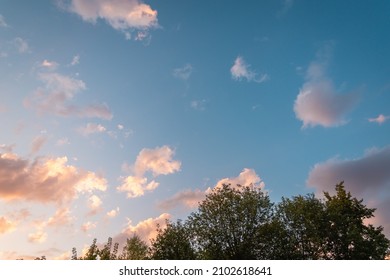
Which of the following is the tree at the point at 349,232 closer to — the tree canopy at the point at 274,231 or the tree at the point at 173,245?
the tree canopy at the point at 274,231

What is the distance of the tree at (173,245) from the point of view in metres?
77.8

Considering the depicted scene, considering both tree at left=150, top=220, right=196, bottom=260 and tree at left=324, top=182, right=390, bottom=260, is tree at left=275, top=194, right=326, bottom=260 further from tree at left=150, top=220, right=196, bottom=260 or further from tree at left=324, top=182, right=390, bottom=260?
tree at left=150, top=220, right=196, bottom=260

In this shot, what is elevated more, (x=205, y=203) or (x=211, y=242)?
(x=205, y=203)

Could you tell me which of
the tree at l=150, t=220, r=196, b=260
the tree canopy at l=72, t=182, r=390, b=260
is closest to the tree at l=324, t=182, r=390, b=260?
the tree canopy at l=72, t=182, r=390, b=260

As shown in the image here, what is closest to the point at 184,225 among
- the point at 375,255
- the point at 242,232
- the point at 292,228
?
the point at 242,232

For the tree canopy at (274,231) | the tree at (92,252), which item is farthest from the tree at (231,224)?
the tree at (92,252)

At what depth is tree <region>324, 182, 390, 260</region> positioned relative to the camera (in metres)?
63.9

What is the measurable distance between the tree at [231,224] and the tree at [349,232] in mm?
12877

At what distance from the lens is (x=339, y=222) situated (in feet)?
226

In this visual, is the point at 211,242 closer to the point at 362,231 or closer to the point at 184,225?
the point at 184,225

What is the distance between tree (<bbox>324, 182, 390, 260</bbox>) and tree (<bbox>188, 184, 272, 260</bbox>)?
42.2ft

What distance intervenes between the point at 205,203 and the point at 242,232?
10344 millimetres
